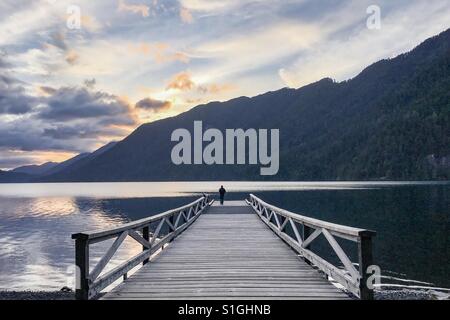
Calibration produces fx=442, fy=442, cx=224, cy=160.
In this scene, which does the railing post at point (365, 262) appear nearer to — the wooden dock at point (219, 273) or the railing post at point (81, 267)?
the wooden dock at point (219, 273)

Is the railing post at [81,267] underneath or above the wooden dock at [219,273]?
above

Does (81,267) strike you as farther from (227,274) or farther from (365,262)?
(365,262)

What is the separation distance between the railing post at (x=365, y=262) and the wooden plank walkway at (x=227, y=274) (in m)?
0.56

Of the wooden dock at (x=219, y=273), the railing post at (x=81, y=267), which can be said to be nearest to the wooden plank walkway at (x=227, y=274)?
the wooden dock at (x=219, y=273)

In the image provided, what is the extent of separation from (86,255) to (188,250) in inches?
263

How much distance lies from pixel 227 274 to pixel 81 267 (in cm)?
370

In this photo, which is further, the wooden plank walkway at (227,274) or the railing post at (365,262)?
the wooden plank walkway at (227,274)

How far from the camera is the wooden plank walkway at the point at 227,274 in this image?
8.28 metres

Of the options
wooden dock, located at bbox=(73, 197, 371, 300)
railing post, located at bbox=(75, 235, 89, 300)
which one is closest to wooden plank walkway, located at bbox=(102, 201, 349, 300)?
wooden dock, located at bbox=(73, 197, 371, 300)

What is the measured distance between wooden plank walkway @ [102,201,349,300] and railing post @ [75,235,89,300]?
1.80ft

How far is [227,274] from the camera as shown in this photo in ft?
Result: 33.3

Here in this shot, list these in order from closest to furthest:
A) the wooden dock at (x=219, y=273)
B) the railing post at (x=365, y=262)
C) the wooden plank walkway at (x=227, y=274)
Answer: the railing post at (x=365, y=262) → the wooden dock at (x=219, y=273) → the wooden plank walkway at (x=227, y=274)

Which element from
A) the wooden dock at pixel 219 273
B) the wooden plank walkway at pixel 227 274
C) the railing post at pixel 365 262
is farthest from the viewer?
the wooden plank walkway at pixel 227 274
